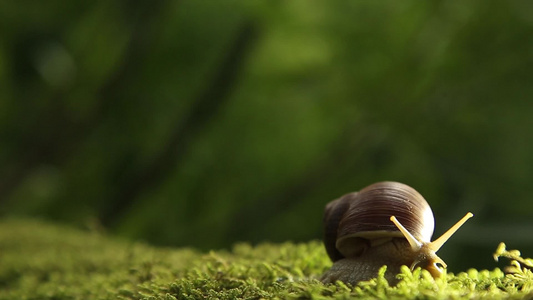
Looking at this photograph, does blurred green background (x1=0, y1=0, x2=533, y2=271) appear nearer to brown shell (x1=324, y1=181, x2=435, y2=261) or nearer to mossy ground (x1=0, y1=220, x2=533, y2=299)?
mossy ground (x1=0, y1=220, x2=533, y2=299)

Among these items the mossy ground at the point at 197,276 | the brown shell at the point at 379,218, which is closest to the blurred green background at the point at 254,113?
the mossy ground at the point at 197,276

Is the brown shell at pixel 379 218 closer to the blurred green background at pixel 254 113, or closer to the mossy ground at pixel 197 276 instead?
the mossy ground at pixel 197 276

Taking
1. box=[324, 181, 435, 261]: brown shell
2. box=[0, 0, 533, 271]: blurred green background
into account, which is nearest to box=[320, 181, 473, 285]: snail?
box=[324, 181, 435, 261]: brown shell

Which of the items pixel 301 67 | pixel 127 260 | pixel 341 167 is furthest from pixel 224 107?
pixel 127 260

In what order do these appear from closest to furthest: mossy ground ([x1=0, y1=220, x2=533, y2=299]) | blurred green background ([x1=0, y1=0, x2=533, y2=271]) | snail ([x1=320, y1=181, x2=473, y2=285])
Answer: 1. mossy ground ([x1=0, y1=220, x2=533, y2=299])
2. snail ([x1=320, y1=181, x2=473, y2=285])
3. blurred green background ([x1=0, y1=0, x2=533, y2=271])

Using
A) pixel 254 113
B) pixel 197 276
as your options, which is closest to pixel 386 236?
pixel 197 276

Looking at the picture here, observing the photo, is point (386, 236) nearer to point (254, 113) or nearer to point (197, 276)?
point (197, 276)
